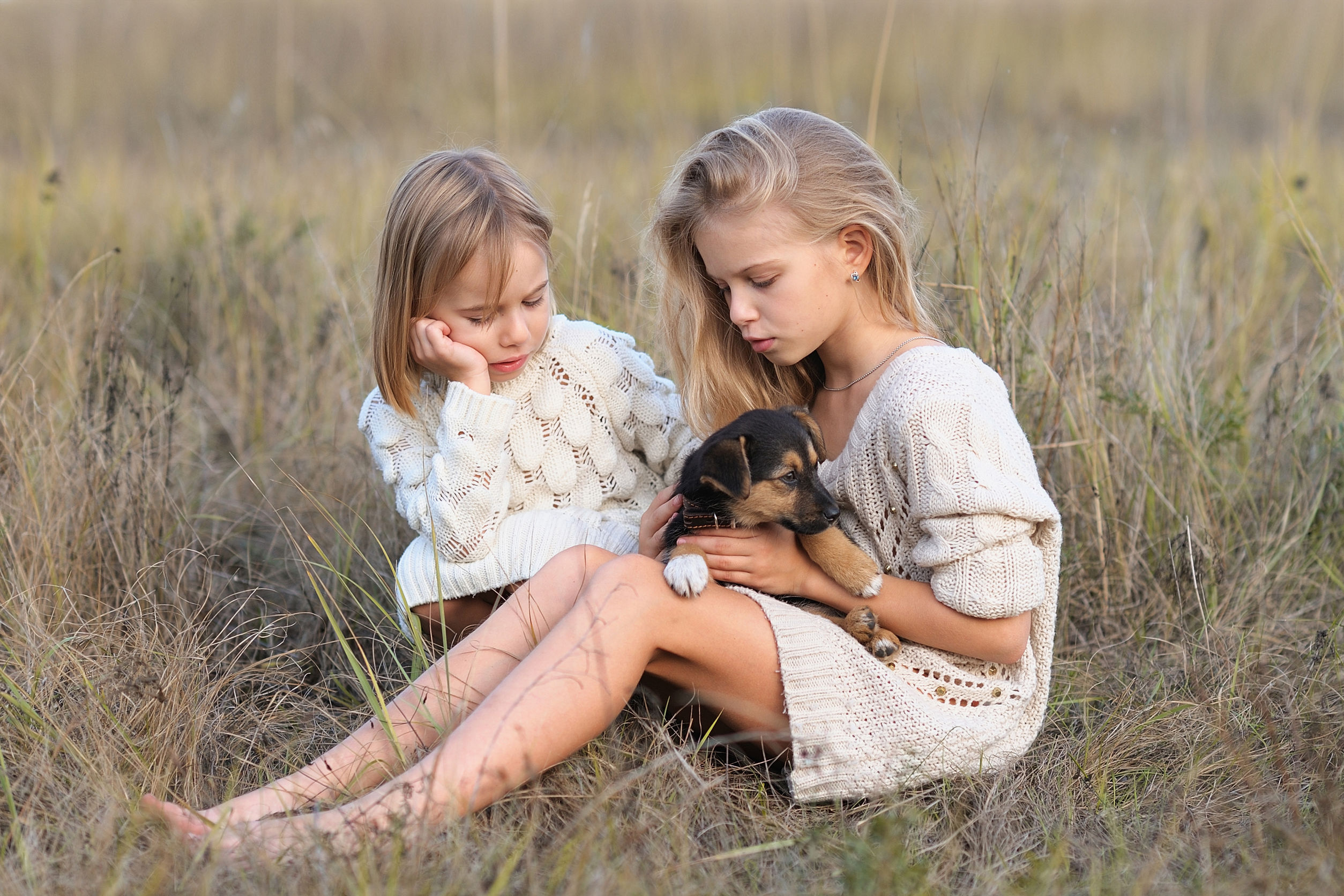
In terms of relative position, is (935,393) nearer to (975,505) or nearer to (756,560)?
(975,505)

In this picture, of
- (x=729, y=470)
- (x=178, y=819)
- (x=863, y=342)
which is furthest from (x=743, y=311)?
(x=178, y=819)

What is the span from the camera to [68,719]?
8.86 feet

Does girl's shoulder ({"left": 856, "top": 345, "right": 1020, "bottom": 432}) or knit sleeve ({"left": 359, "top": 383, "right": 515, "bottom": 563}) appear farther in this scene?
knit sleeve ({"left": 359, "top": 383, "right": 515, "bottom": 563})

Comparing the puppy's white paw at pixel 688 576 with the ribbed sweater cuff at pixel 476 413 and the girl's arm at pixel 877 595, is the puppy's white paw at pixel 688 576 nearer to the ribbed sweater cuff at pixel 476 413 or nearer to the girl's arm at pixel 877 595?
the girl's arm at pixel 877 595

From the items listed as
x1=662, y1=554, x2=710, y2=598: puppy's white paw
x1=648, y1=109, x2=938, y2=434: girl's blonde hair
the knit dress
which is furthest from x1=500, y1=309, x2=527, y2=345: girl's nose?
the knit dress

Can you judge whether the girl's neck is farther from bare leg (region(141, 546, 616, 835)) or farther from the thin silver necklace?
bare leg (region(141, 546, 616, 835))

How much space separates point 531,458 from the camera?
10.6 ft

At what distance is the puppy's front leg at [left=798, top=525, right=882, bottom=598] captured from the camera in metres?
2.62

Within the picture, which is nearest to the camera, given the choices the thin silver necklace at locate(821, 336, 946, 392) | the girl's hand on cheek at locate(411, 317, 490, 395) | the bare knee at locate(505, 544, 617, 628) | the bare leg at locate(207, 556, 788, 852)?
the bare leg at locate(207, 556, 788, 852)

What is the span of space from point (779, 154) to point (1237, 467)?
237cm

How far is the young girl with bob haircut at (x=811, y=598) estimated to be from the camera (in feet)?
7.81

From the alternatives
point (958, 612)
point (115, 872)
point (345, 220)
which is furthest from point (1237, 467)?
point (345, 220)

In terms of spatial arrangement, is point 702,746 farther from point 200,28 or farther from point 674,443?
point 200,28

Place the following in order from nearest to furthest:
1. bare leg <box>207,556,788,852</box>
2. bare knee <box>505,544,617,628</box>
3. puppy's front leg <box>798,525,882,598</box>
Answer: bare leg <box>207,556,788,852</box>
puppy's front leg <box>798,525,882,598</box>
bare knee <box>505,544,617,628</box>
